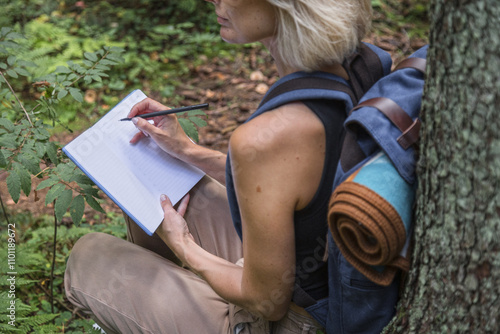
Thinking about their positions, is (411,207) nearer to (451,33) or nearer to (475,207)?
(475,207)

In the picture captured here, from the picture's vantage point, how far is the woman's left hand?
1957 mm

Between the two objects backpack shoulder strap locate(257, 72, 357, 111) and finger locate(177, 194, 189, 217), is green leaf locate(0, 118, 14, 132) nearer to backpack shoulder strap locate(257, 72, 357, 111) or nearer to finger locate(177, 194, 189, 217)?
finger locate(177, 194, 189, 217)

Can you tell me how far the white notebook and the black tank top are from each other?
1.34 ft

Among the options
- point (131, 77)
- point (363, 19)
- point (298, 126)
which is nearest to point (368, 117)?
point (298, 126)

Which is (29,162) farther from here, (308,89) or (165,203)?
(308,89)

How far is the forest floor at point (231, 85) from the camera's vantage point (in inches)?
164

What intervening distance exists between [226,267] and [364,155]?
2.27 feet

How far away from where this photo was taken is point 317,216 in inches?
63.6

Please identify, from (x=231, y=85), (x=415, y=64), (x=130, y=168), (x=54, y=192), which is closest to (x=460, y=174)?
(x=415, y=64)

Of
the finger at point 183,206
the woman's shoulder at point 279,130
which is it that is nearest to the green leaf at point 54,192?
the finger at point 183,206

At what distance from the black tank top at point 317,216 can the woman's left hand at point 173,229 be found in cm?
29

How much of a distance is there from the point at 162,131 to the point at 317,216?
836 mm

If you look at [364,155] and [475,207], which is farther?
[364,155]

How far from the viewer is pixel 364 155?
4.66 ft
